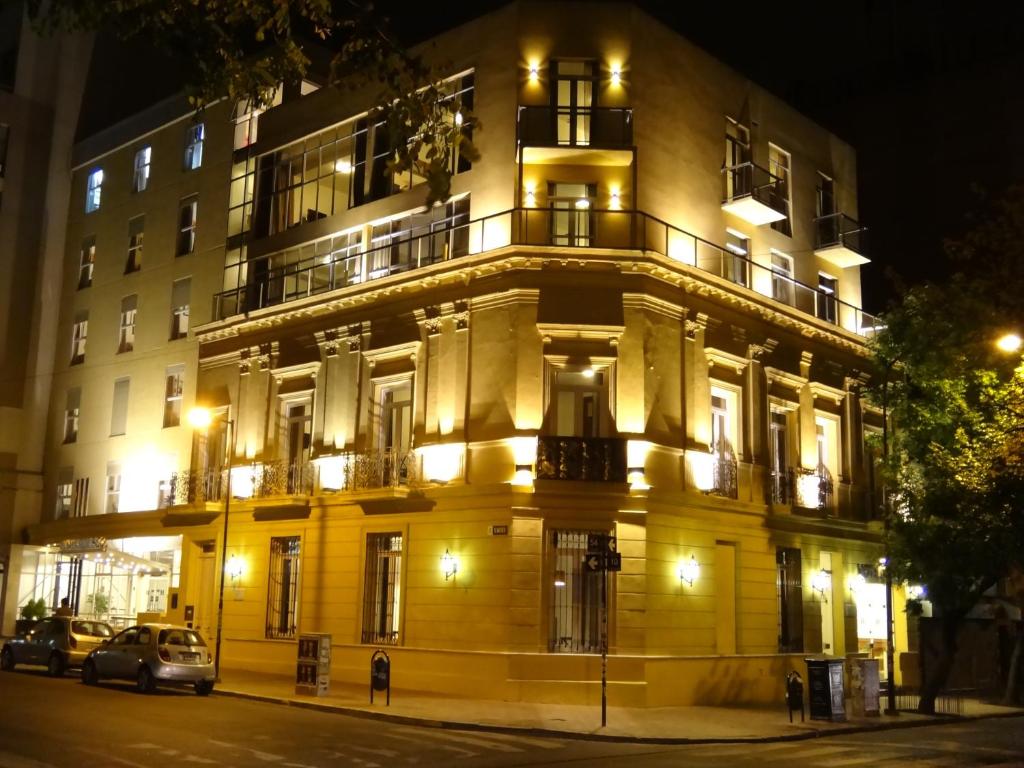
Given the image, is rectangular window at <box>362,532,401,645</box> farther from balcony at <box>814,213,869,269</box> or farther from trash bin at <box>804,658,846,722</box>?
balcony at <box>814,213,869,269</box>

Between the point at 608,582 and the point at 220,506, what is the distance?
11959 mm

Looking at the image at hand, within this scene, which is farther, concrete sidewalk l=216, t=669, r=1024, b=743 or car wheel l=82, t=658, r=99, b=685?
car wheel l=82, t=658, r=99, b=685

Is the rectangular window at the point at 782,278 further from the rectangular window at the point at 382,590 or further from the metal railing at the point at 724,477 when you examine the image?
the rectangular window at the point at 382,590

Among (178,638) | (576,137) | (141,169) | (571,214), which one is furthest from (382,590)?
(141,169)

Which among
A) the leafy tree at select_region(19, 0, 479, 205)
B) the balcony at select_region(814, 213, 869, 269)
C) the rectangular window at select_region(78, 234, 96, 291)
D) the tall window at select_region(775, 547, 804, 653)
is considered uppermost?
the rectangular window at select_region(78, 234, 96, 291)

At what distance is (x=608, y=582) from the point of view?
23.5 metres

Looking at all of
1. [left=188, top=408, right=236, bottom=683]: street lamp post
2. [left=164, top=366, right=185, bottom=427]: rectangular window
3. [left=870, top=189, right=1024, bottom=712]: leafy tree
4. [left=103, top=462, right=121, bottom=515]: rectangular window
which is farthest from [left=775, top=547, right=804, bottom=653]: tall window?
[left=103, top=462, right=121, bottom=515]: rectangular window

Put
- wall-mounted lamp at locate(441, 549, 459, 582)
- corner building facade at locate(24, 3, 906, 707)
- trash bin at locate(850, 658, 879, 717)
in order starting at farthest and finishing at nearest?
wall-mounted lamp at locate(441, 549, 459, 582), corner building facade at locate(24, 3, 906, 707), trash bin at locate(850, 658, 879, 717)

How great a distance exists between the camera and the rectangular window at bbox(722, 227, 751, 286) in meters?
28.0

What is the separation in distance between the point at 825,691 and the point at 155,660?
44.0ft

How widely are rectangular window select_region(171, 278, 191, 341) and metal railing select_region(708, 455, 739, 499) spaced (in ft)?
58.2

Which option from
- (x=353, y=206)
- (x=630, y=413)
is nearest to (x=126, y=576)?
(x=353, y=206)

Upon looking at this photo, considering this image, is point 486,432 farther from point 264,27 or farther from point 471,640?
point 264,27

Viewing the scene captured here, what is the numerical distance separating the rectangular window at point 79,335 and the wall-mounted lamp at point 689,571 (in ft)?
80.1
